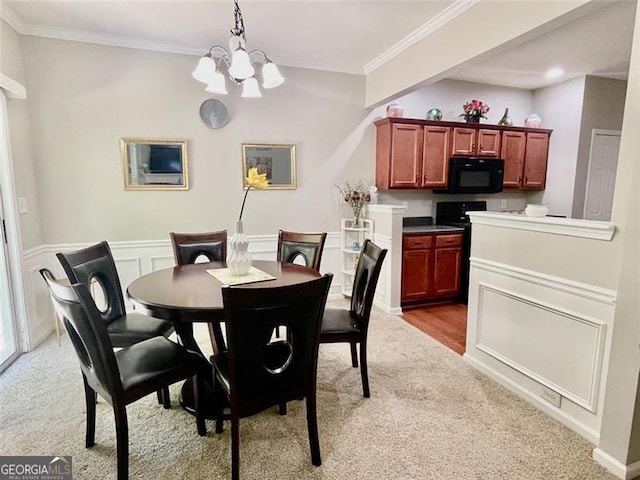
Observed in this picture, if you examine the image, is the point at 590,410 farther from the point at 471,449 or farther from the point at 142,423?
the point at 142,423

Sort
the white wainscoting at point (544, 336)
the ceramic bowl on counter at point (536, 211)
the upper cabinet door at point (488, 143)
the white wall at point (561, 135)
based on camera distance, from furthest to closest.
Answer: the white wall at point (561, 135) → the upper cabinet door at point (488, 143) → the ceramic bowl on counter at point (536, 211) → the white wainscoting at point (544, 336)

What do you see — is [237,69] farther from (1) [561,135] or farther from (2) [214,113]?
(1) [561,135]

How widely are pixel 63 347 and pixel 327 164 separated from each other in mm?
3168

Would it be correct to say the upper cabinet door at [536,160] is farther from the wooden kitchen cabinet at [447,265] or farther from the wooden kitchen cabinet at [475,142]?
the wooden kitchen cabinet at [447,265]

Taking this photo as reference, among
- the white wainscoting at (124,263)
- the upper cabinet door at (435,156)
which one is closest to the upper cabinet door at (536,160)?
the upper cabinet door at (435,156)

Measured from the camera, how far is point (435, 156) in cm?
433

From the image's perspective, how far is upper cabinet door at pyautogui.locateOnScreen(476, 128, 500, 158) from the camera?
4.50 m

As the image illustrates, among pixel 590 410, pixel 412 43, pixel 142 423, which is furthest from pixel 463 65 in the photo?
pixel 142 423

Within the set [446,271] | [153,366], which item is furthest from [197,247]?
[446,271]

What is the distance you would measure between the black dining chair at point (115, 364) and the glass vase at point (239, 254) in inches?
22.1

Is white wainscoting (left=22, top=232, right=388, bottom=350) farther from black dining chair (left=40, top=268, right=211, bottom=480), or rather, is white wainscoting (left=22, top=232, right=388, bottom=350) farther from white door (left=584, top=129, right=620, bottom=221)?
white door (left=584, top=129, right=620, bottom=221)

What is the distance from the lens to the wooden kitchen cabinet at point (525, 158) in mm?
4688

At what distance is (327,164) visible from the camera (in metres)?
4.23

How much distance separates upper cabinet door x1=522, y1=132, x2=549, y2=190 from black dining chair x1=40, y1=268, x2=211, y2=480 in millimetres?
4793
